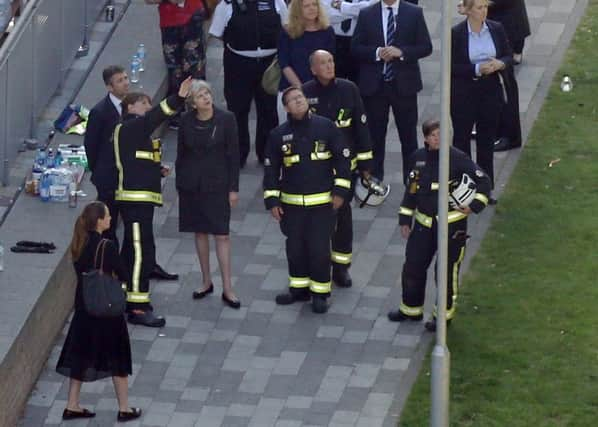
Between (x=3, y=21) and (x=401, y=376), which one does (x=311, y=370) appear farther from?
(x=3, y=21)

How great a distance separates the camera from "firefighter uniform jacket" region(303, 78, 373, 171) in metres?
16.9

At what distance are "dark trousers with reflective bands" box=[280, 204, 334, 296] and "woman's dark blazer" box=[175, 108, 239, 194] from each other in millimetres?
552

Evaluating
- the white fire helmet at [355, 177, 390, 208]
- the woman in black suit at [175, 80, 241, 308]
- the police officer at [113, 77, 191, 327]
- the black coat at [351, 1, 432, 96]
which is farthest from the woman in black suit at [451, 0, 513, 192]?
the police officer at [113, 77, 191, 327]

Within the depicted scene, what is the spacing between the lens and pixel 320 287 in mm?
16703

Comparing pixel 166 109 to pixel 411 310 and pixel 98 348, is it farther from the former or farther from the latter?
pixel 411 310

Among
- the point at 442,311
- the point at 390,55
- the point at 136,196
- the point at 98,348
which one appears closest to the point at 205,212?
the point at 136,196

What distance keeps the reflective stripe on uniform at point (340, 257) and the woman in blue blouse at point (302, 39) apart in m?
1.64

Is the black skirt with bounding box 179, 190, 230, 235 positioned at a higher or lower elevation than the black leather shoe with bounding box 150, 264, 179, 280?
higher

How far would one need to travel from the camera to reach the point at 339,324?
16.6 meters

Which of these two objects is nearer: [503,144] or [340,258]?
[340,258]

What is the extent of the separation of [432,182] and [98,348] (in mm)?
2998

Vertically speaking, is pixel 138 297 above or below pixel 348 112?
below

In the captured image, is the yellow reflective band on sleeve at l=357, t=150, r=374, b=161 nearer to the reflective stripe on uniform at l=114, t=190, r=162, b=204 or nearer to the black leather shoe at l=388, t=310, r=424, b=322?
the black leather shoe at l=388, t=310, r=424, b=322

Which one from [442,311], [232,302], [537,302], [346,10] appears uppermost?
[346,10]
